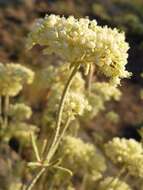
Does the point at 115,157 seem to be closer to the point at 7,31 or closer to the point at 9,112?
the point at 9,112

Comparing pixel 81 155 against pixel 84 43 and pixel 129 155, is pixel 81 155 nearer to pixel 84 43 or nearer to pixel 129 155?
pixel 129 155

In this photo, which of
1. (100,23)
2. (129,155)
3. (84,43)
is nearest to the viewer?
(84,43)

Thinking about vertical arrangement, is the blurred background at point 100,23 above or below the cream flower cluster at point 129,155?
above

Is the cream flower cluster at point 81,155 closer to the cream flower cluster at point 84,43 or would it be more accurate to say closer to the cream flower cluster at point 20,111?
the cream flower cluster at point 20,111

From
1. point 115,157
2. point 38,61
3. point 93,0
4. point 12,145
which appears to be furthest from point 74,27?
point 93,0

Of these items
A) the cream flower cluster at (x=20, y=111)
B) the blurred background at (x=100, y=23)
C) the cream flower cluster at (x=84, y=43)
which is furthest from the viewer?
the blurred background at (x=100, y=23)

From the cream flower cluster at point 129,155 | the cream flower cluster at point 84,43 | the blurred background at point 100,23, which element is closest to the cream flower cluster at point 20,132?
the cream flower cluster at point 129,155

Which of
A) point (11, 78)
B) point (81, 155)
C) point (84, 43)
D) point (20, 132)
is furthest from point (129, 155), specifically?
point (84, 43)
